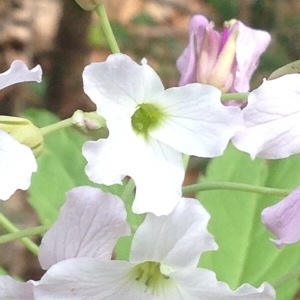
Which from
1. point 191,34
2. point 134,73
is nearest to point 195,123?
point 134,73

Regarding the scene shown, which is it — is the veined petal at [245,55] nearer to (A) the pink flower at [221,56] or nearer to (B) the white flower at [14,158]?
(A) the pink flower at [221,56]

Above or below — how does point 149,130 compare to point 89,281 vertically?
above

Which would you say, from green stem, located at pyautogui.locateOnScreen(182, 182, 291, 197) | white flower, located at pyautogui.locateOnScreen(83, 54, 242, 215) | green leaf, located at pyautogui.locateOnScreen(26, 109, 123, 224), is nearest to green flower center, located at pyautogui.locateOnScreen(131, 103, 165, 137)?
white flower, located at pyautogui.locateOnScreen(83, 54, 242, 215)

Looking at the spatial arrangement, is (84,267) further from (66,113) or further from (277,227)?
(66,113)

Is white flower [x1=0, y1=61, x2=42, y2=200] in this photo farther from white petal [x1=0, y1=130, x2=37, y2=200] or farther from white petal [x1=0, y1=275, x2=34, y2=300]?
white petal [x1=0, y1=275, x2=34, y2=300]

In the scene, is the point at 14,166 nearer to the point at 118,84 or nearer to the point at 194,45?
the point at 118,84

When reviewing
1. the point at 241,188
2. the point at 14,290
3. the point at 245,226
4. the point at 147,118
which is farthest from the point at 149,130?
the point at 245,226

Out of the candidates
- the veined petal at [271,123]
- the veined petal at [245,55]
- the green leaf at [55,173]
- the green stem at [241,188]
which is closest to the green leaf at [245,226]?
the green leaf at [55,173]
